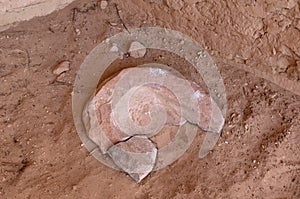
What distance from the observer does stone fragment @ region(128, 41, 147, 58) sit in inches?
83.0

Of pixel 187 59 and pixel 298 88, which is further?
pixel 187 59

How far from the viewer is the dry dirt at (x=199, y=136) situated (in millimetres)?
1740

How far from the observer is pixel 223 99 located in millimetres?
1950

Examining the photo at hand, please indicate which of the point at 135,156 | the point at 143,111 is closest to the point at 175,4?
the point at 143,111

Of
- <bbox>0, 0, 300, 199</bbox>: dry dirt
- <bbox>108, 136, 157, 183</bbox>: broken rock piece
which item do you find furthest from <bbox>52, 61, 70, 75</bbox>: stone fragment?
<bbox>108, 136, 157, 183</bbox>: broken rock piece

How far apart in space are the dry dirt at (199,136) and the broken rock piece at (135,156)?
3 centimetres

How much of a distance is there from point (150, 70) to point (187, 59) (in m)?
0.20

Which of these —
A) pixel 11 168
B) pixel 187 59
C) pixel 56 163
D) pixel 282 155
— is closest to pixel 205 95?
pixel 187 59

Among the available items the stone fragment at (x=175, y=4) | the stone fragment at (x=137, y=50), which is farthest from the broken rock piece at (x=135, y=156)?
the stone fragment at (x=175, y=4)

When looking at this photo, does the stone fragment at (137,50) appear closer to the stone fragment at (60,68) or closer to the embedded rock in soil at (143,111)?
the embedded rock in soil at (143,111)

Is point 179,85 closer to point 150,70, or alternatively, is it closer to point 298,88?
point 150,70

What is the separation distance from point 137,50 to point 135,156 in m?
0.52

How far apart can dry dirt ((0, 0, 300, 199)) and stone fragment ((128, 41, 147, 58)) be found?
6 centimetres

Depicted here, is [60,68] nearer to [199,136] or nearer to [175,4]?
[175,4]
